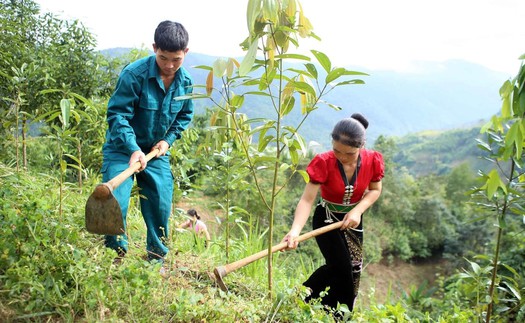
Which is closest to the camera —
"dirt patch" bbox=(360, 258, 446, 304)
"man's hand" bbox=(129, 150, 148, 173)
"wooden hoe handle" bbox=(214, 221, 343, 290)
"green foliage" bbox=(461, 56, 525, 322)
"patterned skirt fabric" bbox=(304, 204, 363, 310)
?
"green foliage" bbox=(461, 56, 525, 322)

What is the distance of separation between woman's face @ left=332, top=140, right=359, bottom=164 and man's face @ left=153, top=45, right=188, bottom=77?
1.00 metres

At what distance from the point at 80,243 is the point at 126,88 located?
868 mm

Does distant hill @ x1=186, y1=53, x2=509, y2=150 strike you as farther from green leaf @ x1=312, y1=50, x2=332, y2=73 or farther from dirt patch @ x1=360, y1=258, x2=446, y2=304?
green leaf @ x1=312, y1=50, x2=332, y2=73

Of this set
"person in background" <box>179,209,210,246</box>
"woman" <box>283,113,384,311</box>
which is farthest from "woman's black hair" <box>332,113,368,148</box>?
"person in background" <box>179,209,210,246</box>

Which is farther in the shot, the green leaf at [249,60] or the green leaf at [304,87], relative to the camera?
the green leaf at [304,87]

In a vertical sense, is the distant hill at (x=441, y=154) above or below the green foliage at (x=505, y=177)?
below

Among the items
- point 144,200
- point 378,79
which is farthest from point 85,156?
point 378,79

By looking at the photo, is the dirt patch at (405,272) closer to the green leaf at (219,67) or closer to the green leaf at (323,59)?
the green leaf at (323,59)

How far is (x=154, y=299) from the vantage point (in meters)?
1.83

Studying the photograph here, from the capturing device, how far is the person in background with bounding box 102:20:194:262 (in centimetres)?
228

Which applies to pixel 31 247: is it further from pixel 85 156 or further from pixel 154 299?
pixel 85 156

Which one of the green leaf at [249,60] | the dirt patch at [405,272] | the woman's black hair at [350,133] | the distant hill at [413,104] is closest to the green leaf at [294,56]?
the green leaf at [249,60]

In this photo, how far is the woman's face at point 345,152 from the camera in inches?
96.5

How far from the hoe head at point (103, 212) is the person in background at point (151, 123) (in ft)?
1.03
